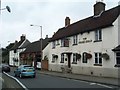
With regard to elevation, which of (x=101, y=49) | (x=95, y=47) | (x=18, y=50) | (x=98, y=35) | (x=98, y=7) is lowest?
(x=101, y=49)

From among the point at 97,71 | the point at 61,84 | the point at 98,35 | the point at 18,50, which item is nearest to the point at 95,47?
the point at 98,35

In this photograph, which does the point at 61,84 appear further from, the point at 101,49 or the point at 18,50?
the point at 18,50

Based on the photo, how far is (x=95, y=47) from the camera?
101 ft

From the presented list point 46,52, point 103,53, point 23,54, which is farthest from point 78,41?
point 23,54

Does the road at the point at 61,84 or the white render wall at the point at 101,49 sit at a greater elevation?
the white render wall at the point at 101,49

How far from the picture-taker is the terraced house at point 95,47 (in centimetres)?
2714

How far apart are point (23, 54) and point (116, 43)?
4974 centimetres

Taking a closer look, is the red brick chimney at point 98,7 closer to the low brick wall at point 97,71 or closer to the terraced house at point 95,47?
the terraced house at point 95,47

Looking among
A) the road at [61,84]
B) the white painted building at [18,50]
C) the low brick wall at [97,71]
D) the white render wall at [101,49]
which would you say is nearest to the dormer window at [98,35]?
the white render wall at [101,49]

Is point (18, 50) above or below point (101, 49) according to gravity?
above

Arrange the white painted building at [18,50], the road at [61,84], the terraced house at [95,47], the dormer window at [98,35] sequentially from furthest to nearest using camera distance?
the white painted building at [18,50]
the dormer window at [98,35]
the terraced house at [95,47]
the road at [61,84]

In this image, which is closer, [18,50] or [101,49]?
[101,49]

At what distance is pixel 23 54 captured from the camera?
73.9m

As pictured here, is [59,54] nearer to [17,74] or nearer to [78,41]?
[78,41]
